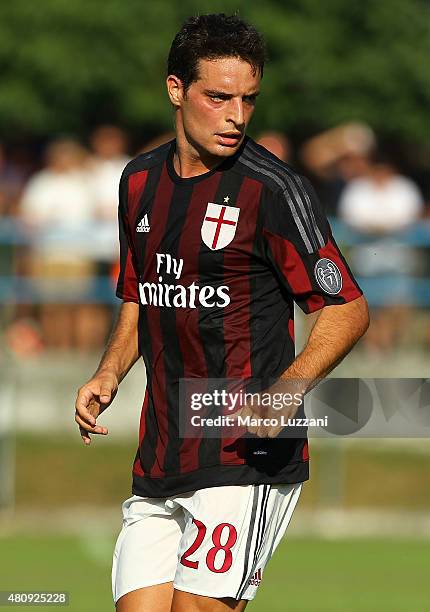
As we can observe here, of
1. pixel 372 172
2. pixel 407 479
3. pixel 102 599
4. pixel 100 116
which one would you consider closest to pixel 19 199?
pixel 100 116

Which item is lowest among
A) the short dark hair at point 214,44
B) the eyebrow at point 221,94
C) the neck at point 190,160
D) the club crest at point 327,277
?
the club crest at point 327,277

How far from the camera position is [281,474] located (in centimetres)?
561

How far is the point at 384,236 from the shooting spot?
13.4 meters

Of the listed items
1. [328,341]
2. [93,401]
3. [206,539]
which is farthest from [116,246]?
[328,341]

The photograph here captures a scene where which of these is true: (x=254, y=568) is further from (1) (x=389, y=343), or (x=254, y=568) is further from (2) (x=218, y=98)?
(1) (x=389, y=343)

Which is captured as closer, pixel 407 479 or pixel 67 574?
pixel 67 574

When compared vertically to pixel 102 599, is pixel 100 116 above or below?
above

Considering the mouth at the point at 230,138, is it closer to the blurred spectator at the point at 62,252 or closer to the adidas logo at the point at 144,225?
the adidas logo at the point at 144,225

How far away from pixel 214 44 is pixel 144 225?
73 centimetres

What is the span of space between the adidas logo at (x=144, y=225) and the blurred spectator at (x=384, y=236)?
7514mm

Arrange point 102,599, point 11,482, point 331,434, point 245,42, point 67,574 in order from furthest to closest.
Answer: point 11,482 → point 67,574 → point 102,599 → point 331,434 → point 245,42

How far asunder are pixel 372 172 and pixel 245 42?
27.4 ft

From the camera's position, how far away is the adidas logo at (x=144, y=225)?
577 cm

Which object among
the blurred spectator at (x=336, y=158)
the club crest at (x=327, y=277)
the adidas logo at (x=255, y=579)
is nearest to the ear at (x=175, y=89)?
the club crest at (x=327, y=277)
